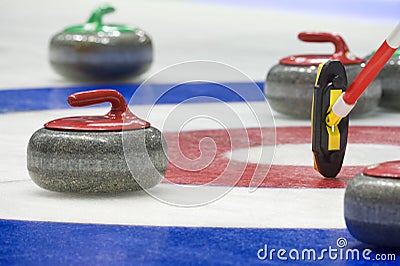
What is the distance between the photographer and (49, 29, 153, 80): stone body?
7938 millimetres

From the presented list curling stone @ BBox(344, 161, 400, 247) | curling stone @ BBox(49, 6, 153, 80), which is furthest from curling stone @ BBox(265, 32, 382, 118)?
curling stone @ BBox(344, 161, 400, 247)

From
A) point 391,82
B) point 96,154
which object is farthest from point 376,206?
point 391,82

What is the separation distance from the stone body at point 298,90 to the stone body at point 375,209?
2.89m

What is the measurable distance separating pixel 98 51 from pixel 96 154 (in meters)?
3.75

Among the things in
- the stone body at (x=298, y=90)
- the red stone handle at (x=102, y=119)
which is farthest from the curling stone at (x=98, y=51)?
the red stone handle at (x=102, y=119)

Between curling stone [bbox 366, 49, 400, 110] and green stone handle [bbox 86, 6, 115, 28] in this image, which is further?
green stone handle [bbox 86, 6, 115, 28]

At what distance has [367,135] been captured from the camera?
5.95 m

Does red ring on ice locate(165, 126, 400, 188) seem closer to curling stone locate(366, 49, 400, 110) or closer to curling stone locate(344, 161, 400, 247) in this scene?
curling stone locate(366, 49, 400, 110)

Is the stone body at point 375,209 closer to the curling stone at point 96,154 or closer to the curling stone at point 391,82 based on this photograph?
the curling stone at point 96,154

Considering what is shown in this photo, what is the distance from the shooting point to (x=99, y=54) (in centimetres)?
799

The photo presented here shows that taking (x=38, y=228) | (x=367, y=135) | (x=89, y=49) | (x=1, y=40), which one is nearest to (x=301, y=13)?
(x=1, y=40)

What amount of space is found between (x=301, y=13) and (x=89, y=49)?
8164 mm

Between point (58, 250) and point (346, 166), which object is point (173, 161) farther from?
point (58, 250)

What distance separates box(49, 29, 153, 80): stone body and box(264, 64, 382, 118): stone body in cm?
169
